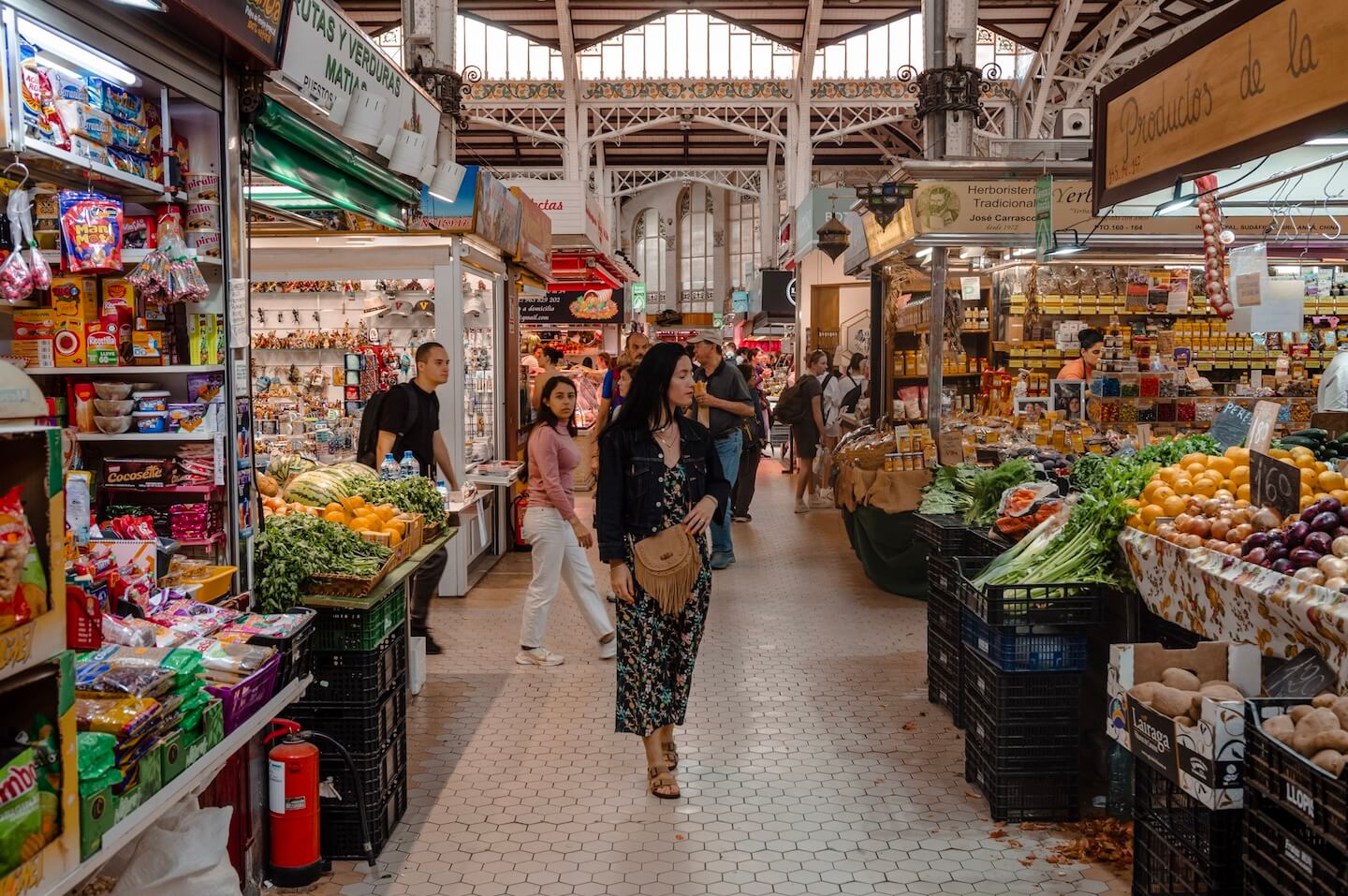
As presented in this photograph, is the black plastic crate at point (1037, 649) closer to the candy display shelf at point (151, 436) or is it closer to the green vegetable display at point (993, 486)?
the green vegetable display at point (993, 486)

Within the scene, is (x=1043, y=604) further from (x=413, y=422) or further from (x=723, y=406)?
(x=723, y=406)

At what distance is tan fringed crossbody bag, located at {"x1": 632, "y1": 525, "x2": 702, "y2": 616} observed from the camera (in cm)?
392

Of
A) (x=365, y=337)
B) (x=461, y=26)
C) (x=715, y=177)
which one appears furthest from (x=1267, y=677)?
(x=715, y=177)

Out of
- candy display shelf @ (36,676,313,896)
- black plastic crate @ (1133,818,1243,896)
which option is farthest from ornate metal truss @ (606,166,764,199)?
candy display shelf @ (36,676,313,896)

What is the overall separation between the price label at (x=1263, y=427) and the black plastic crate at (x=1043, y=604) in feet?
2.61

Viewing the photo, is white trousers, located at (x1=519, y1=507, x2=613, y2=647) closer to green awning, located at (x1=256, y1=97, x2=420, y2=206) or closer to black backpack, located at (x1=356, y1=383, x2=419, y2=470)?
black backpack, located at (x1=356, y1=383, x2=419, y2=470)

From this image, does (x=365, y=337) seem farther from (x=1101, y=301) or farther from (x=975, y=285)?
(x=1101, y=301)

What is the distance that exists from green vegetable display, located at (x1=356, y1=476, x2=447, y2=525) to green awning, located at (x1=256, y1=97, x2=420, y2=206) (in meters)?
1.27

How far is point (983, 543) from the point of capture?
5012 millimetres

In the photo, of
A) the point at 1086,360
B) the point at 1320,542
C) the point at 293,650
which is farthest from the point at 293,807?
the point at 1086,360

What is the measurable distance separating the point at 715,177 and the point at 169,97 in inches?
1232

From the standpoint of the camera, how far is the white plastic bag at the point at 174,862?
2494mm

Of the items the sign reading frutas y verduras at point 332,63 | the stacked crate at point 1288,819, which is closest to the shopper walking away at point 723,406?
the sign reading frutas y verduras at point 332,63

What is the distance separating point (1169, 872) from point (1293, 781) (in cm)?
74
